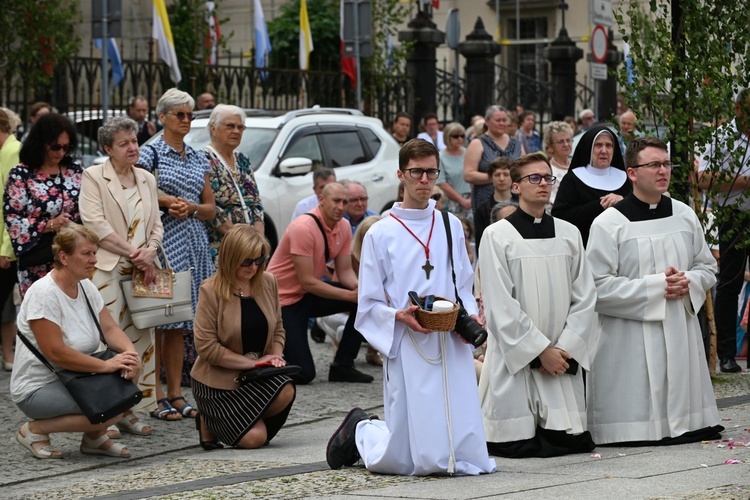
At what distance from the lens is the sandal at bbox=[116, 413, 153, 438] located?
9148mm

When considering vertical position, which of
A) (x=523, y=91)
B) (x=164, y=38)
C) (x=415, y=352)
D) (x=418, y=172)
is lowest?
(x=415, y=352)

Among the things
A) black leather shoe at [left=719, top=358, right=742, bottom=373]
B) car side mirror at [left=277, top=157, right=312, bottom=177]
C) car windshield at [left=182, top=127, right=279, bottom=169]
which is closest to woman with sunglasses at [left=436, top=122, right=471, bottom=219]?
car side mirror at [left=277, top=157, right=312, bottom=177]

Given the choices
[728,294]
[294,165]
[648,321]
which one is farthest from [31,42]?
[648,321]

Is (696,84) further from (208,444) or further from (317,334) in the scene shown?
(317,334)

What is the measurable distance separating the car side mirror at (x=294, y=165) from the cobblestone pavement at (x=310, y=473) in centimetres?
661

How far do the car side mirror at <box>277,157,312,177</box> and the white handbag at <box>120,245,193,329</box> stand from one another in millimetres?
6360

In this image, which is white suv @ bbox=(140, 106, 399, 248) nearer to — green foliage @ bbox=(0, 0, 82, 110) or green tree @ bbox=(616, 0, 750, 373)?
green foliage @ bbox=(0, 0, 82, 110)

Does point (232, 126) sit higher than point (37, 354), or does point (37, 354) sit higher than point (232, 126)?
point (232, 126)

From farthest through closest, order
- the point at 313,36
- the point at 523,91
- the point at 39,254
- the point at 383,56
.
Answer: the point at 523,91 → the point at 313,36 → the point at 383,56 → the point at 39,254

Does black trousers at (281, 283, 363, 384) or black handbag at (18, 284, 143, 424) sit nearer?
black handbag at (18, 284, 143, 424)

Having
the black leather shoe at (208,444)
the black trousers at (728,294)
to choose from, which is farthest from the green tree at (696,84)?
the black leather shoe at (208,444)

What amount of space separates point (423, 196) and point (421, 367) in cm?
91

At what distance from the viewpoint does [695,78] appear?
10328 millimetres

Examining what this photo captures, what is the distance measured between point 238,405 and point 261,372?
0.24 meters
